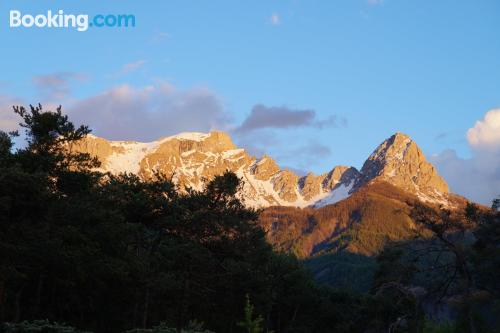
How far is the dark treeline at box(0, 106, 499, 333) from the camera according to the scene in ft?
104

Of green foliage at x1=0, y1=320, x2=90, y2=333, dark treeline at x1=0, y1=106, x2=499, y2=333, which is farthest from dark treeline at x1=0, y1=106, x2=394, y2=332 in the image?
green foliage at x1=0, y1=320, x2=90, y2=333

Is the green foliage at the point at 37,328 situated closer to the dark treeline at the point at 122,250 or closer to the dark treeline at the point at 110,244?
the dark treeline at the point at 122,250

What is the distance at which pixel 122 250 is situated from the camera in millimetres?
38281

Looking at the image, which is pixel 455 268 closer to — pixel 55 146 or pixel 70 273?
pixel 70 273

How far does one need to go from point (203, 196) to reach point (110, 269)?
16.1 m

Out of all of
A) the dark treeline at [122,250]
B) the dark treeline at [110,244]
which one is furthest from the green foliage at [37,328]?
the dark treeline at [110,244]

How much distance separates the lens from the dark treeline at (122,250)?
31.6 meters

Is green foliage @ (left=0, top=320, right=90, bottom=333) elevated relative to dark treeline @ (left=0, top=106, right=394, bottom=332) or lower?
lower

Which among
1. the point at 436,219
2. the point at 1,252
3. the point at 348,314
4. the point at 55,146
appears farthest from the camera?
the point at 348,314

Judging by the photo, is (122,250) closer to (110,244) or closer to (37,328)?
(110,244)

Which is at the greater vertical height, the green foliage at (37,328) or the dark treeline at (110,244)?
the dark treeline at (110,244)

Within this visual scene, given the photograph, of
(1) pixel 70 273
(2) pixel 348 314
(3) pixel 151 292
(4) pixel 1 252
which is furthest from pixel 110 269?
(2) pixel 348 314

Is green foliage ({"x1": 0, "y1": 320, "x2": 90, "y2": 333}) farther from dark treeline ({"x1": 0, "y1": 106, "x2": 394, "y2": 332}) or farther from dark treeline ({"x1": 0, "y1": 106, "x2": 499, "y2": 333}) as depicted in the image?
dark treeline ({"x1": 0, "y1": 106, "x2": 394, "y2": 332})

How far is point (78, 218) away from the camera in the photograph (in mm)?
35531
